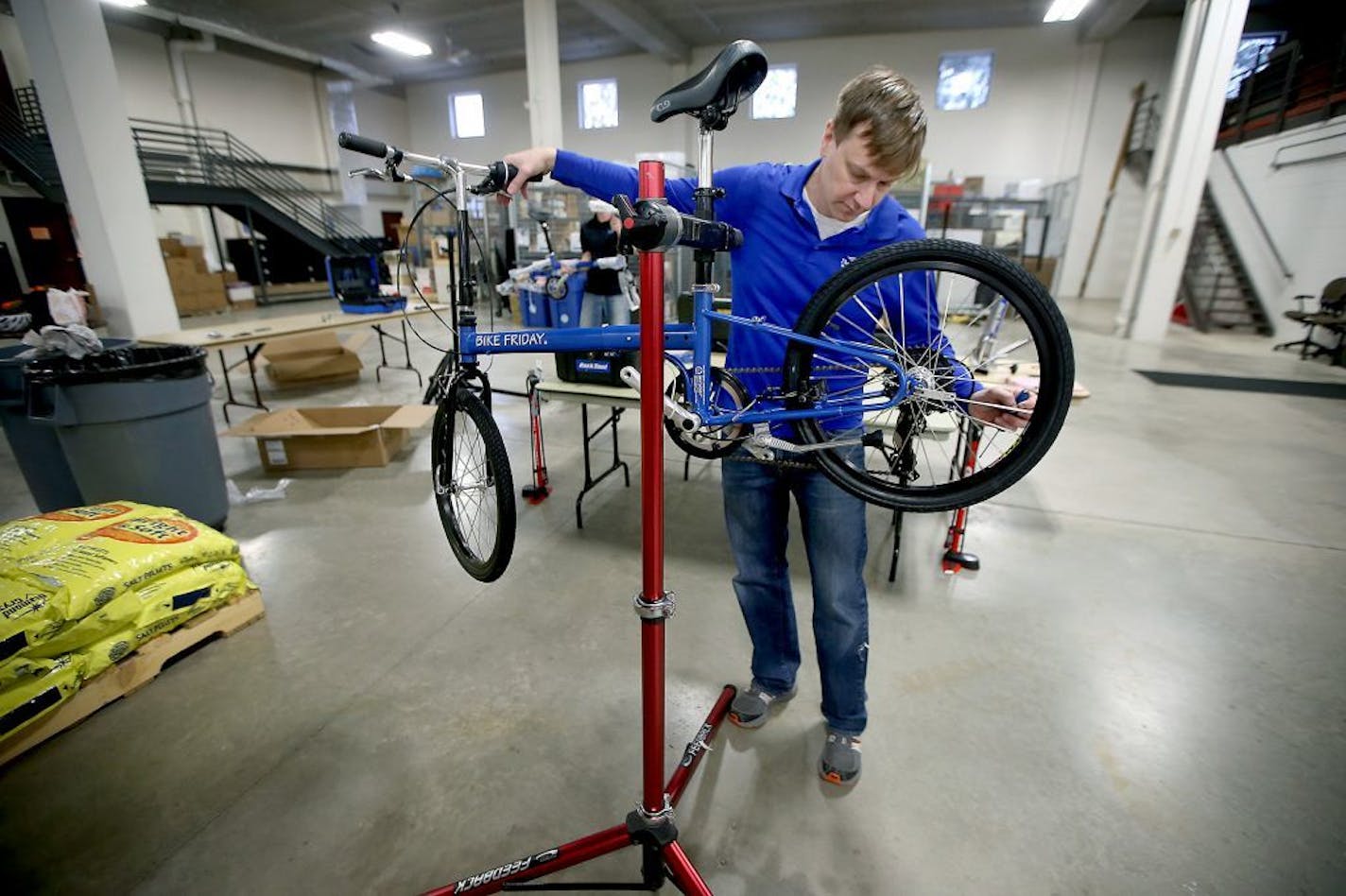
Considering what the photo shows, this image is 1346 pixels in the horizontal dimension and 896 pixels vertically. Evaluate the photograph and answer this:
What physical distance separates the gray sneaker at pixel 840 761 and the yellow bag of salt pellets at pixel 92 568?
2.00 metres

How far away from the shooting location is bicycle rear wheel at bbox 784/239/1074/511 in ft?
3.10

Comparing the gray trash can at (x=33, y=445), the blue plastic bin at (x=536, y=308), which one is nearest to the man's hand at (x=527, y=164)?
the gray trash can at (x=33, y=445)

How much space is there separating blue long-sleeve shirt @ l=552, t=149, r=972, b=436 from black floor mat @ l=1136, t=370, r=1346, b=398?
220 inches

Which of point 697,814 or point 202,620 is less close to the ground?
point 202,620

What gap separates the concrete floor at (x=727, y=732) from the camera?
1251 millimetres

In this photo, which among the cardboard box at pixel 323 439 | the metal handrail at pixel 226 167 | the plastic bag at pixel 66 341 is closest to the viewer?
the plastic bag at pixel 66 341

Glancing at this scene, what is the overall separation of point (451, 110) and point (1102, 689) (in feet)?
54.0

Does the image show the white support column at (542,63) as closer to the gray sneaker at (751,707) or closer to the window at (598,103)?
the window at (598,103)

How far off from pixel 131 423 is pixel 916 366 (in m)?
2.70

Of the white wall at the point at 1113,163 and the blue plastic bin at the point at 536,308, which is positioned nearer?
the blue plastic bin at the point at 536,308

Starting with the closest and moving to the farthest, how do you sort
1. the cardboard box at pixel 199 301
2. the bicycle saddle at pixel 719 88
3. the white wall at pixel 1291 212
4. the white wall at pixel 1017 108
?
the bicycle saddle at pixel 719 88, the white wall at pixel 1291 212, the cardboard box at pixel 199 301, the white wall at pixel 1017 108

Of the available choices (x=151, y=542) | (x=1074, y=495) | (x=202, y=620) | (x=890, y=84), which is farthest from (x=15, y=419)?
(x=1074, y=495)

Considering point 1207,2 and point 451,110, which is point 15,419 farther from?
point 451,110

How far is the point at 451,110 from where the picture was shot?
13.9 m
